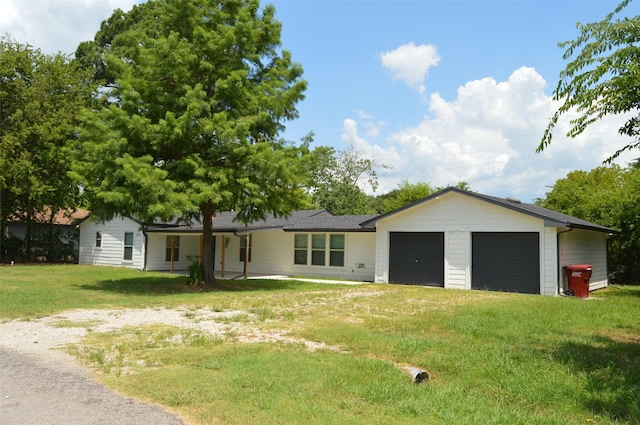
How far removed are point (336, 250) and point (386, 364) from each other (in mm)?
16028

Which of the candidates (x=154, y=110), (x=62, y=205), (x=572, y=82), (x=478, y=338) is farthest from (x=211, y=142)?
(x=62, y=205)

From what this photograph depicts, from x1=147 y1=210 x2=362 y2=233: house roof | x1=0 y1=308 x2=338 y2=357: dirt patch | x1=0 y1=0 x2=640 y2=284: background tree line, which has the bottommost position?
x1=0 y1=308 x2=338 y2=357: dirt patch

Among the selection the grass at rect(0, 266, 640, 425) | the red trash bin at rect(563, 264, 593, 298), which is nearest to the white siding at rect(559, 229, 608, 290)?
the red trash bin at rect(563, 264, 593, 298)

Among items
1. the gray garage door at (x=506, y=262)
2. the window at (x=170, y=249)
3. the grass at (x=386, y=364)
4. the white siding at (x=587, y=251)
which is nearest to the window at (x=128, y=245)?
the window at (x=170, y=249)

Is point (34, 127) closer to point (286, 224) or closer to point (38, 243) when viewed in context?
point (38, 243)

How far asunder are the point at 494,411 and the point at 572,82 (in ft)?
11.0

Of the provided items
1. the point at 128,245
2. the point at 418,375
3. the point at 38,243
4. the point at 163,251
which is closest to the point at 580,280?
the point at 418,375

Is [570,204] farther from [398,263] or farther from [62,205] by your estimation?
[62,205]

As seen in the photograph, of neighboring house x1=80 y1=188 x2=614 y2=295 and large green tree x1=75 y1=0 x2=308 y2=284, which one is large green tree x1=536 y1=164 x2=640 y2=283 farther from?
large green tree x1=75 y1=0 x2=308 y2=284

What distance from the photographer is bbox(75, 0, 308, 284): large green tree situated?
1412 centimetres

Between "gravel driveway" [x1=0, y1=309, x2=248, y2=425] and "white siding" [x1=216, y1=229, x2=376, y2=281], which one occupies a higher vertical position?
"white siding" [x1=216, y1=229, x2=376, y2=281]

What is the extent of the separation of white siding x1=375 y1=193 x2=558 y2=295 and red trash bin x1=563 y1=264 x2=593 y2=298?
644 mm

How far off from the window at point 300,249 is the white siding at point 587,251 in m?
10.7

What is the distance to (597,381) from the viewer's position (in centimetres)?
540
